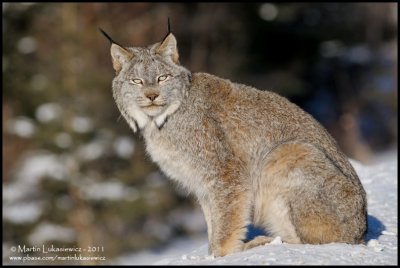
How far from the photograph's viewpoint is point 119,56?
394 inches

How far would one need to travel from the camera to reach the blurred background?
2612cm

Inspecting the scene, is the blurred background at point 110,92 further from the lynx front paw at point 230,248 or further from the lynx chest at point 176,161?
the lynx front paw at point 230,248

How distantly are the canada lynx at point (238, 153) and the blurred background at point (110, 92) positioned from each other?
1326 centimetres

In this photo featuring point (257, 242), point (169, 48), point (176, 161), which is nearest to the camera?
point (257, 242)

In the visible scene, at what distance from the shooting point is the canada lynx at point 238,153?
875 centimetres

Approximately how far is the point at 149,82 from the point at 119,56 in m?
0.74

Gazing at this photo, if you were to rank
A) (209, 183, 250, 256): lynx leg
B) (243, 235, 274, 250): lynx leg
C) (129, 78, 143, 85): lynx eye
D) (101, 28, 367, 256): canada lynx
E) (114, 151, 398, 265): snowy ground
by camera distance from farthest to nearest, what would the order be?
(129, 78, 143, 85): lynx eye, (209, 183, 250, 256): lynx leg, (243, 235, 274, 250): lynx leg, (101, 28, 367, 256): canada lynx, (114, 151, 398, 265): snowy ground

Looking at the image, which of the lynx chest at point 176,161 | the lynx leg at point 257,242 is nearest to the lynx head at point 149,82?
the lynx chest at point 176,161

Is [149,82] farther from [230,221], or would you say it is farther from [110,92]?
[110,92]

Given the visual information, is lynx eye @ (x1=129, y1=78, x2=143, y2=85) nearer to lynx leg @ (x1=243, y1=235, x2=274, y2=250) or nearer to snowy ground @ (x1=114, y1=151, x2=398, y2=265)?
snowy ground @ (x1=114, y1=151, x2=398, y2=265)

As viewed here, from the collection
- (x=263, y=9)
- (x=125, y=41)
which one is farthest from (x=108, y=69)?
(x=263, y=9)

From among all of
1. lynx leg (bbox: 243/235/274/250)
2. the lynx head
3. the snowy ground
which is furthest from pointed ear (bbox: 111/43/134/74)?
lynx leg (bbox: 243/235/274/250)

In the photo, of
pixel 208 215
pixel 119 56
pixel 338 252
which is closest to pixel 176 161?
pixel 208 215

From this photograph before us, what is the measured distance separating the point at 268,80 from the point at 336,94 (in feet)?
19.5
